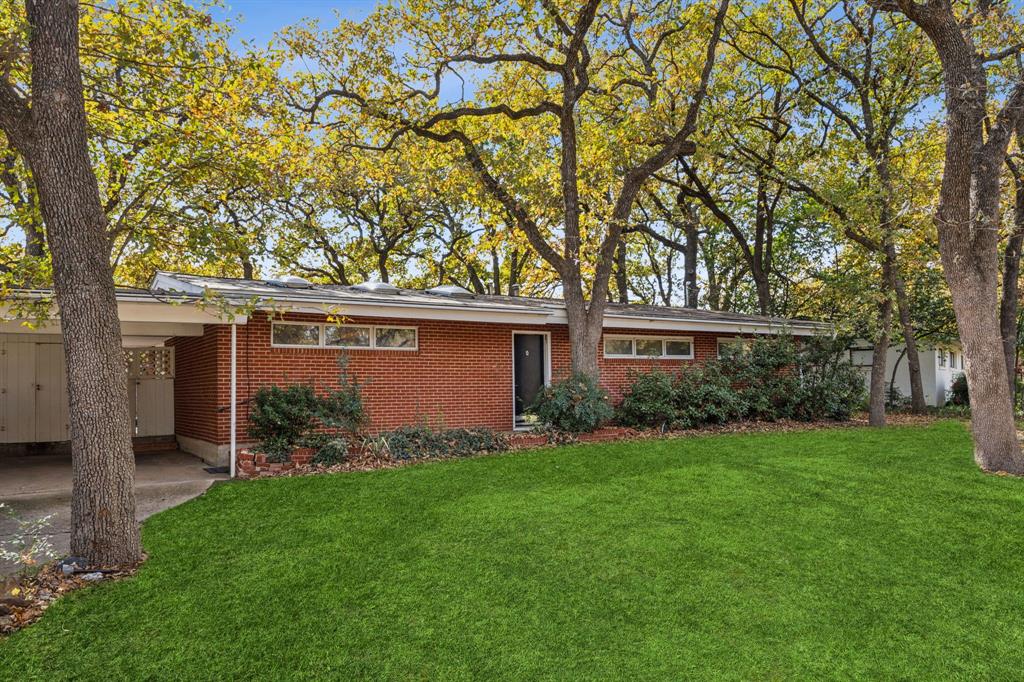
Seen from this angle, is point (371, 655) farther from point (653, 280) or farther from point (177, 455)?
point (653, 280)

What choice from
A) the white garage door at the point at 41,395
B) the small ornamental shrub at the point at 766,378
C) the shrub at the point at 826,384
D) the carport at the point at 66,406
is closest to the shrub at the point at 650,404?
the small ornamental shrub at the point at 766,378

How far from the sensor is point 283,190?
8.06m

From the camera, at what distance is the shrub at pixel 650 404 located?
1219 centimetres

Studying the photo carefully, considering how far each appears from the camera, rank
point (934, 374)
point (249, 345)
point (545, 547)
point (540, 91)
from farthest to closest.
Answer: point (934, 374) → point (540, 91) → point (249, 345) → point (545, 547)

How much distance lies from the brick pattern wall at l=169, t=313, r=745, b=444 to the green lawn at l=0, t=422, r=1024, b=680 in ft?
9.41

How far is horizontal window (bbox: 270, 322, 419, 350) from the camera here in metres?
10.0

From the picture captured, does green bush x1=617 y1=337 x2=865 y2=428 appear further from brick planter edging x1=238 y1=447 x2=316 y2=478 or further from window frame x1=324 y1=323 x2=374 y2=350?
brick planter edging x1=238 y1=447 x2=316 y2=478

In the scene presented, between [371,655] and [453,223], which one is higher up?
[453,223]

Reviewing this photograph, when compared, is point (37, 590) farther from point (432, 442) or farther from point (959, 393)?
point (959, 393)

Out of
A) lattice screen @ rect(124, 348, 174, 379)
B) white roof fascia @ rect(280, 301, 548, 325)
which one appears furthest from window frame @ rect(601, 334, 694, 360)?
lattice screen @ rect(124, 348, 174, 379)

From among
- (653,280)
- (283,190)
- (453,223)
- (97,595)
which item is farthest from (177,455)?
(653,280)

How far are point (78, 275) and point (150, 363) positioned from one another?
8.54 meters

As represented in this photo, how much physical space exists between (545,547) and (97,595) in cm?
330

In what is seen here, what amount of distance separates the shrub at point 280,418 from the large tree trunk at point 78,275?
13.4 feet
